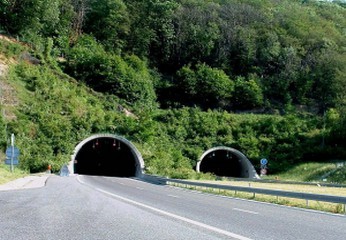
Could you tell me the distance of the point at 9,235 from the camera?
702 cm

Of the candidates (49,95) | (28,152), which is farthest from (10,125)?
(49,95)

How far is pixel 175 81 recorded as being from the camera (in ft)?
243

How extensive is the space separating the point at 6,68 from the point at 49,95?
6265 millimetres

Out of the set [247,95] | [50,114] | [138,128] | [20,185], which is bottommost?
[20,185]

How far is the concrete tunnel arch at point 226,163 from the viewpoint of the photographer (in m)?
52.8

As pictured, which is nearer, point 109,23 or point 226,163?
point 226,163

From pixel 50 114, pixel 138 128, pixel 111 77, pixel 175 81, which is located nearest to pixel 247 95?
pixel 175 81

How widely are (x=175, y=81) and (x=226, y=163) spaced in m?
17.7

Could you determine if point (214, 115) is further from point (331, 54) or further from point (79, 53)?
point (331, 54)

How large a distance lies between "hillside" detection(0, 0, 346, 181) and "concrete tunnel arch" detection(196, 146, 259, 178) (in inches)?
48.9

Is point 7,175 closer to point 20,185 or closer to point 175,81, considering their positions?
point 20,185

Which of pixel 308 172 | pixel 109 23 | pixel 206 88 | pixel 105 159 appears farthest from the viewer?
pixel 109 23

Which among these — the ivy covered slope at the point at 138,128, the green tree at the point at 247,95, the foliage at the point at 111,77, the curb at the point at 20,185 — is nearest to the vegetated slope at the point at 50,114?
A: the ivy covered slope at the point at 138,128

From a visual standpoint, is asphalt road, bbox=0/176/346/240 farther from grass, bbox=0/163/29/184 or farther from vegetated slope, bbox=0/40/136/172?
vegetated slope, bbox=0/40/136/172
